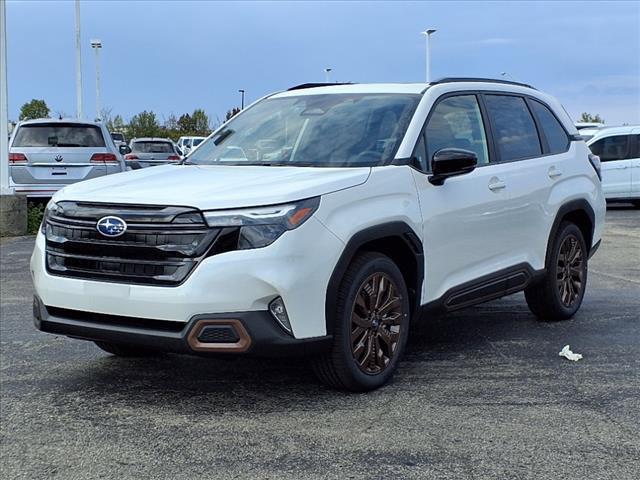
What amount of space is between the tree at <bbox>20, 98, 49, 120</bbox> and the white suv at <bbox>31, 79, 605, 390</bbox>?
181 feet

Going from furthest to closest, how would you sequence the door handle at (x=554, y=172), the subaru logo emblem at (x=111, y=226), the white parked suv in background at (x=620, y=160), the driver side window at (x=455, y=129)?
the white parked suv in background at (x=620, y=160) < the door handle at (x=554, y=172) < the driver side window at (x=455, y=129) < the subaru logo emblem at (x=111, y=226)

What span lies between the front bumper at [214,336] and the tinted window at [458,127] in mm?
1684

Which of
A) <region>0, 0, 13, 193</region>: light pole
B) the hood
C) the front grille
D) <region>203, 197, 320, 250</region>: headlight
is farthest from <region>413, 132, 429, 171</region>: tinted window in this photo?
<region>0, 0, 13, 193</region>: light pole

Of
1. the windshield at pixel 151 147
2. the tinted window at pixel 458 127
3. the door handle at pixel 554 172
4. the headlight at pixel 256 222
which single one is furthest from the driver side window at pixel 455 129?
the windshield at pixel 151 147

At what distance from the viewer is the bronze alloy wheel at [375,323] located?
15.0 feet

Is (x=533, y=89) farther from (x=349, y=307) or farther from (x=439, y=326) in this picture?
(x=349, y=307)

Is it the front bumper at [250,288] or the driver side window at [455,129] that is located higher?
the driver side window at [455,129]

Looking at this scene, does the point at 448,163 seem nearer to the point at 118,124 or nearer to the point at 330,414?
the point at 330,414

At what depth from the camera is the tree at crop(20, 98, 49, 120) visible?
57312 mm

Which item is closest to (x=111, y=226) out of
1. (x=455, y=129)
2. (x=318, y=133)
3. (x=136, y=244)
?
(x=136, y=244)

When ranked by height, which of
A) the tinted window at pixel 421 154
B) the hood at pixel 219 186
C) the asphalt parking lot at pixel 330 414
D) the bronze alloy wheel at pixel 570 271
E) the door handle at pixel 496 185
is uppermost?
the tinted window at pixel 421 154

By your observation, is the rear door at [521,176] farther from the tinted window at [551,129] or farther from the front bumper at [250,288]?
the front bumper at [250,288]

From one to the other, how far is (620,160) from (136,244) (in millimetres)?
Result: 16648

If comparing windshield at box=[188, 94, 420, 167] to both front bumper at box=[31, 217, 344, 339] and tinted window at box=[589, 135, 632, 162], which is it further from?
tinted window at box=[589, 135, 632, 162]
